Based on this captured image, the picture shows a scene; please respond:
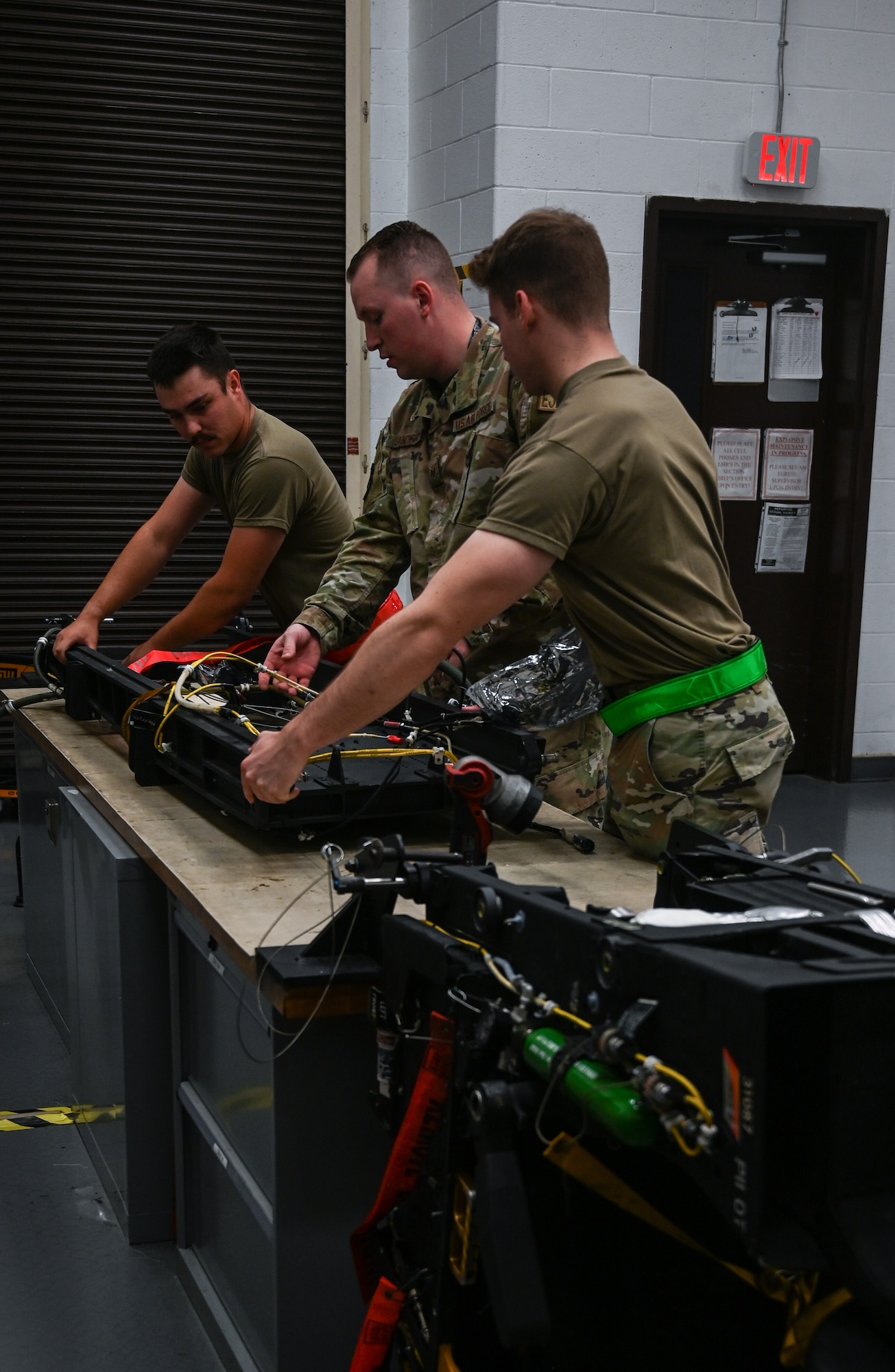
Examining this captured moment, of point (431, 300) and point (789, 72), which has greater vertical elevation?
point (789, 72)

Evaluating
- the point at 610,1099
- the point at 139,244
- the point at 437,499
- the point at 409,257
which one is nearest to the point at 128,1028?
the point at 437,499

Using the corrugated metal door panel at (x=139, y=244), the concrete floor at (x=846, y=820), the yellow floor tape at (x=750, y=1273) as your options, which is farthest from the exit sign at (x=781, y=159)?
the yellow floor tape at (x=750, y=1273)

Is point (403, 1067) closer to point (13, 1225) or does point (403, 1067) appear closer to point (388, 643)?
point (388, 643)

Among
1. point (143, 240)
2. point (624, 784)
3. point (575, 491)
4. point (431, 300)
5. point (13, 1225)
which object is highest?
point (143, 240)

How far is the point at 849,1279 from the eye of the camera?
2.92 feet

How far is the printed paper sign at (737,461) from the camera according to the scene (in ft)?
16.4

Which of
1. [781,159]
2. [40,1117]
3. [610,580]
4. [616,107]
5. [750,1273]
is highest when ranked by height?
[616,107]

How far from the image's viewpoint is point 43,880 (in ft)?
10.0

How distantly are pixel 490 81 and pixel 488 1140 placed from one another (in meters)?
4.08

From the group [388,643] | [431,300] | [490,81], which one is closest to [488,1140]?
[388,643]

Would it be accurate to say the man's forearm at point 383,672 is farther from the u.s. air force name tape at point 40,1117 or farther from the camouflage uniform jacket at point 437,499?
the u.s. air force name tape at point 40,1117

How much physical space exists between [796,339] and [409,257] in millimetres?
3005

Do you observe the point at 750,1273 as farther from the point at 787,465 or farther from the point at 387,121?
the point at 387,121

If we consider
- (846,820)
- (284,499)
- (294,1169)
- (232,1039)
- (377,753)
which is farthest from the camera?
(846,820)
